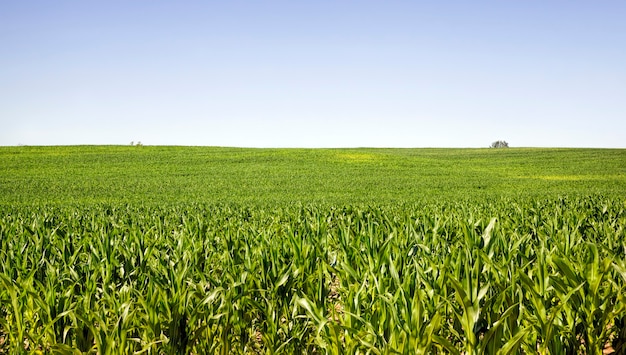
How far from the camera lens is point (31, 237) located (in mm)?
5742

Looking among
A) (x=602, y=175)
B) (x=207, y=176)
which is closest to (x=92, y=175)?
(x=207, y=176)

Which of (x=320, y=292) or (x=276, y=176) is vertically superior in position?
(x=320, y=292)

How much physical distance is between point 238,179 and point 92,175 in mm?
11492

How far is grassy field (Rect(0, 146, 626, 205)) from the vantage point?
25.7 meters

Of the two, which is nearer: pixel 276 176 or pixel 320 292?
pixel 320 292

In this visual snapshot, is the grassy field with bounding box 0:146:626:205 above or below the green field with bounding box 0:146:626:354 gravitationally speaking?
below

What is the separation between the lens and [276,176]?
115 ft

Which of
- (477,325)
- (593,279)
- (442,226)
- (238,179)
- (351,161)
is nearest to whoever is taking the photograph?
(477,325)

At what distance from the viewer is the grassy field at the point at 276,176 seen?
84.4 feet

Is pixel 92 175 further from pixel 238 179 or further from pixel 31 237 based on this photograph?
pixel 31 237

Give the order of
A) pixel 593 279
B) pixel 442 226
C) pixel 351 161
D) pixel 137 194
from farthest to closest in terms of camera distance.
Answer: pixel 351 161 < pixel 137 194 < pixel 442 226 < pixel 593 279

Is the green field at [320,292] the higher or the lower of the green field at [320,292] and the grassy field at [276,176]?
the higher

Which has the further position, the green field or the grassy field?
the grassy field

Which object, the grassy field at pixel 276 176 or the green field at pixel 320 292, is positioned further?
the grassy field at pixel 276 176
